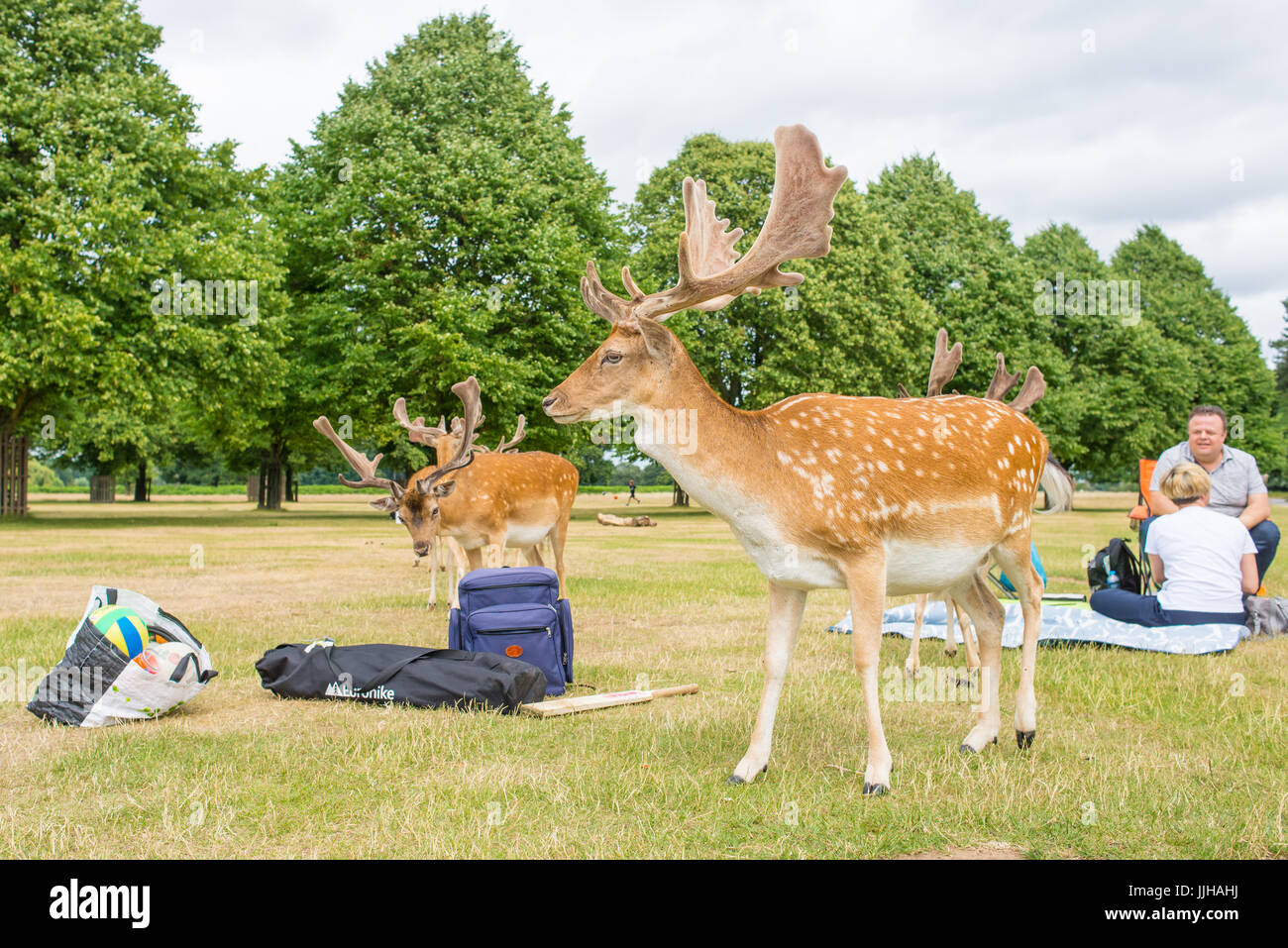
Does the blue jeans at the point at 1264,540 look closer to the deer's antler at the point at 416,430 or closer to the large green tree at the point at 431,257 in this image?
the deer's antler at the point at 416,430

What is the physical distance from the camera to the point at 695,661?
8.04 m

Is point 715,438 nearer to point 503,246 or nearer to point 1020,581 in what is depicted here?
point 1020,581

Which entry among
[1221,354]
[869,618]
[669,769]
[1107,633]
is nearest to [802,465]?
[869,618]

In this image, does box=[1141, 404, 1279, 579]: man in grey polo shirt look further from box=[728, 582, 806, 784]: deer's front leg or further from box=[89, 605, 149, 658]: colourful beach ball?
box=[89, 605, 149, 658]: colourful beach ball

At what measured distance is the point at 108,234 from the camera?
2439 centimetres

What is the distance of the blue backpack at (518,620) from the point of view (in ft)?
23.3

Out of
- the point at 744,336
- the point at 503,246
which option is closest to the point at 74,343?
Result: the point at 503,246

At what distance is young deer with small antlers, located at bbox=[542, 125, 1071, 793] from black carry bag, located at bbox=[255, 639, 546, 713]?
1.87m

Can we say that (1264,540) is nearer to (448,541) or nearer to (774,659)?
(774,659)

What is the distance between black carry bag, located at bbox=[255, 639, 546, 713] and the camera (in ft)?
20.8

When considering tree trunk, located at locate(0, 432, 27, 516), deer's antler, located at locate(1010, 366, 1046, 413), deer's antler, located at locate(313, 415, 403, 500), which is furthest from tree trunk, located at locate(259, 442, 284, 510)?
deer's antler, located at locate(1010, 366, 1046, 413)

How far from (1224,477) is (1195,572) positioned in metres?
1.75

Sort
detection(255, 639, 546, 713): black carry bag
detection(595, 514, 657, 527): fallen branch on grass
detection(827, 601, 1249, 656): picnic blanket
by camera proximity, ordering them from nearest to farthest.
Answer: detection(255, 639, 546, 713): black carry bag < detection(827, 601, 1249, 656): picnic blanket < detection(595, 514, 657, 527): fallen branch on grass
